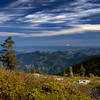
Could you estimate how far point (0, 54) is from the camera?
54.6 m

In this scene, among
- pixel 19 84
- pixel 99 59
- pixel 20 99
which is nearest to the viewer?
pixel 20 99

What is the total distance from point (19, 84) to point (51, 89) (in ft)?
4.92

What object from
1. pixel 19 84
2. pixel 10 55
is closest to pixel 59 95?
pixel 19 84

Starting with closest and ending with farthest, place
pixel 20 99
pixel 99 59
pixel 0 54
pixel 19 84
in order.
Answer: pixel 20 99
pixel 19 84
pixel 0 54
pixel 99 59

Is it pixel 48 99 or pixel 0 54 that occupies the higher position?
pixel 48 99

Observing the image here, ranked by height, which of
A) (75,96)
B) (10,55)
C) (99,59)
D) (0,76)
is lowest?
(99,59)

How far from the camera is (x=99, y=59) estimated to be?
10338cm

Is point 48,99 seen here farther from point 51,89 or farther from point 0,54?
point 0,54

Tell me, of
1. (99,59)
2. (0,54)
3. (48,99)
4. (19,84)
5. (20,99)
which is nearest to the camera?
(48,99)

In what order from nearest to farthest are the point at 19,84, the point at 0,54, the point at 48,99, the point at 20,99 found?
the point at 48,99 → the point at 20,99 → the point at 19,84 → the point at 0,54

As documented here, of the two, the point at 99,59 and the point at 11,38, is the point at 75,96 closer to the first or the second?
the point at 11,38

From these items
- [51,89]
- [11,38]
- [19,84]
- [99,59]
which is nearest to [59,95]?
[51,89]

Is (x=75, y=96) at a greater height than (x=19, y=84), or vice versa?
(x=19, y=84)

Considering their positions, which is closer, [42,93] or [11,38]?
[42,93]
